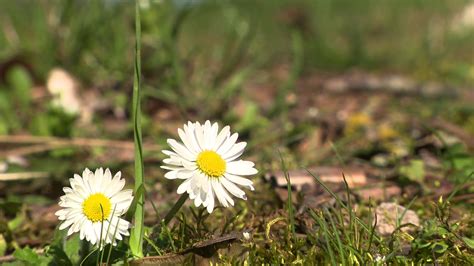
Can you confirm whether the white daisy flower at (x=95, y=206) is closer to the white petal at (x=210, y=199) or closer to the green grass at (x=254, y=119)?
the green grass at (x=254, y=119)

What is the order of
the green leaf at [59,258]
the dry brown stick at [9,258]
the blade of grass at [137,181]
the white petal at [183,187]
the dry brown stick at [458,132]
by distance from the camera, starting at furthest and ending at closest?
the dry brown stick at [458,132], the dry brown stick at [9,258], the green leaf at [59,258], the blade of grass at [137,181], the white petal at [183,187]

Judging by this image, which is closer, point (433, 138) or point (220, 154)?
point (220, 154)

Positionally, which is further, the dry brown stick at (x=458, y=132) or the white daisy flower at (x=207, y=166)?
the dry brown stick at (x=458, y=132)

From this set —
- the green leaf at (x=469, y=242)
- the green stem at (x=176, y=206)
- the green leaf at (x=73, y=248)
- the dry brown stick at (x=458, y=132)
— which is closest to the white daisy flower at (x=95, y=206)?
the green stem at (x=176, y=206)

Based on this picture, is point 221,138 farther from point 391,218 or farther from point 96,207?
point 391,218

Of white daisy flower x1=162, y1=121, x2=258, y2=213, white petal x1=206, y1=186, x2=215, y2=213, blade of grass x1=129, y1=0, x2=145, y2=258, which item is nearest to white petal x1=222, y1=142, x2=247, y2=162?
white daisy flower x1=162, y1=121, x2=258, y2=213

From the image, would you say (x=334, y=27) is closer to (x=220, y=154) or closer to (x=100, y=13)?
(x=100, y=13)

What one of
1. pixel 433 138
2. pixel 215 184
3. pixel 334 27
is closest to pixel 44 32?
pixel 433 138

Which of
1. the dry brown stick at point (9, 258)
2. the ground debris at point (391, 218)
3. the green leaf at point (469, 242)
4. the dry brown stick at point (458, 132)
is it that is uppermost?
the dry brown stick at point (458, 132)
